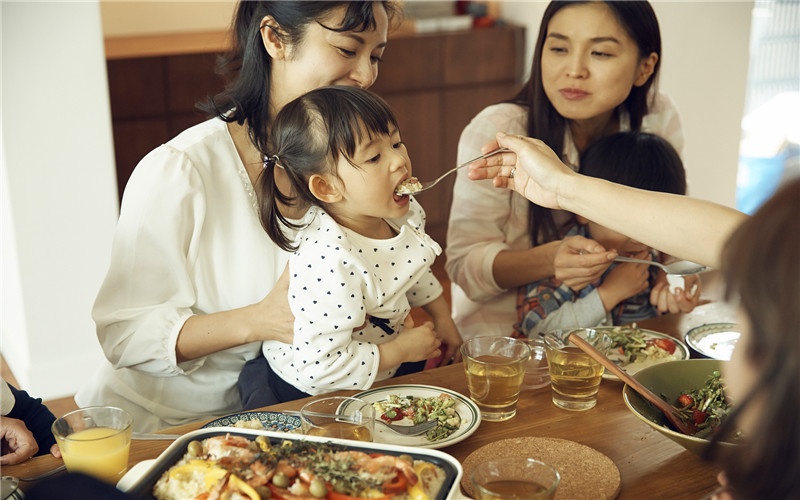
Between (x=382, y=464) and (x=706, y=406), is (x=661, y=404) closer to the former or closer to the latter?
(x=706, y=406)

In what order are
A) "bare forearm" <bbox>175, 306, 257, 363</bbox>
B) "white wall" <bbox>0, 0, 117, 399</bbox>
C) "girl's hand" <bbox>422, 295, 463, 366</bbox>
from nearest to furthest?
1. "bare forearm" <bbox>175, 306, 257, 363</bbox>
2. "girl's hand" <bbox>422, 295, 463, 366</bbox>
3. "white wall" <bbox>0, 0, 117, 399</bbox>

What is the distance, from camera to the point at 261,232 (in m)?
1.79

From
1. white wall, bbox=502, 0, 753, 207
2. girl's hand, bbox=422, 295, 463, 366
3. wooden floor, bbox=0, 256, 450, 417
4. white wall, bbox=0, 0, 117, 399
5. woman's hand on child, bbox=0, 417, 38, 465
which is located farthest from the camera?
white wall, bbox=502, 0, 753, 207

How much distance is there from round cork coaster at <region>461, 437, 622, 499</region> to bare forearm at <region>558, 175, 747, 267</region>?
347mm

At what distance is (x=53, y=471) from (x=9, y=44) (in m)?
2.17

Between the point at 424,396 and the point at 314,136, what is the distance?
55 cm

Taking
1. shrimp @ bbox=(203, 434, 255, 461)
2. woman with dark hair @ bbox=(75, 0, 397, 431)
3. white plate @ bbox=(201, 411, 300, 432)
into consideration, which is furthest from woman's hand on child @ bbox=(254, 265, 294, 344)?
shrimp @ bbox=(203, 434, 255, 461)

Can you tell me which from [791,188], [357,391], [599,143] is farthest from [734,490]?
[599,143]

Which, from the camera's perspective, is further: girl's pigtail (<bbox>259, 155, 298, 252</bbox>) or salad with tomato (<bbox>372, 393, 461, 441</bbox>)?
girl's pigtail (<bbox>259, 155, 298, 252</bbox>)

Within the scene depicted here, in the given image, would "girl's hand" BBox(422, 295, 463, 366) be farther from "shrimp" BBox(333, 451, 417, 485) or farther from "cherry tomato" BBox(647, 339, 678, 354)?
"shrimp" BBox(333, 451, 417, 485)

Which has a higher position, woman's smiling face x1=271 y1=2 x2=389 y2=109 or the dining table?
woman's smiling face x1=271 y1=2 x2=389 y2=109

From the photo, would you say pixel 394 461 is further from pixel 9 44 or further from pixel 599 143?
pixel 9 44

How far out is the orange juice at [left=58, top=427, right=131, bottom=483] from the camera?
3.76 ft

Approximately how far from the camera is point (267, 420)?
1.33 meters
